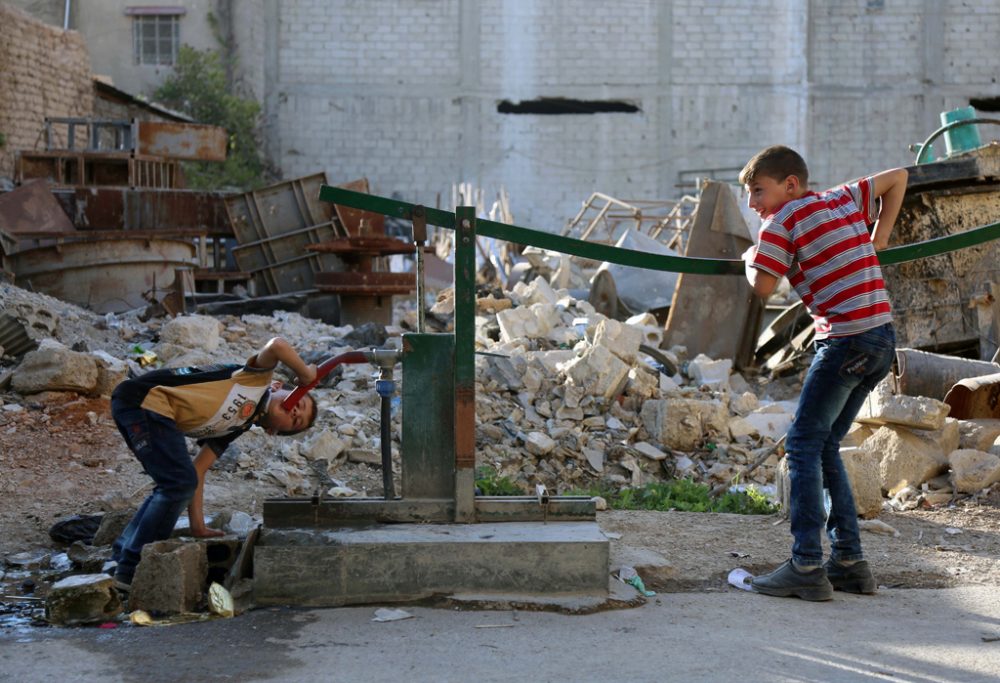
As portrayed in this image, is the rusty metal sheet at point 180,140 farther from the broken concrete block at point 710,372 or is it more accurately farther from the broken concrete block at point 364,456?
the broken concrete block at point 364,456

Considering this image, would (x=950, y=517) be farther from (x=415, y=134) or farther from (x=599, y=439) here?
(x=415, y=134)

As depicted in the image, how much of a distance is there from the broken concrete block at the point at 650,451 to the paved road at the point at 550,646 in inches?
162

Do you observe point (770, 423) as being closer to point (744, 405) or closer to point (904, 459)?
point (744, 405)

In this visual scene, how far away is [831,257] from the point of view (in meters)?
3.89

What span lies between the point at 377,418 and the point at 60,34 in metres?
15.1

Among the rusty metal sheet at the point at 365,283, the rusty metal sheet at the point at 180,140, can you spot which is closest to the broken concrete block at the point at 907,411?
the rusty metal sheet at the point at 365,283

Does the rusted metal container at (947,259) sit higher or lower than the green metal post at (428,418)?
higher

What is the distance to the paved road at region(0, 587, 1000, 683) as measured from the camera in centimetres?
323

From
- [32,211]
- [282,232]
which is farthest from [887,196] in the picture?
[282,232]

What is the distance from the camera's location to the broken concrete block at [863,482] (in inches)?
213

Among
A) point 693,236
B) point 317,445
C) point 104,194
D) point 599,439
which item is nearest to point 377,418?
point 317,445

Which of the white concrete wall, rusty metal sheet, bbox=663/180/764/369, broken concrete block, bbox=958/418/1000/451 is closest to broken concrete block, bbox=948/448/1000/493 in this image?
broken concrete block, bbox=958/418/1000/451

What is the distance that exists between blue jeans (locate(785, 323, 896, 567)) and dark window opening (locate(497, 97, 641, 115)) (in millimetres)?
24345

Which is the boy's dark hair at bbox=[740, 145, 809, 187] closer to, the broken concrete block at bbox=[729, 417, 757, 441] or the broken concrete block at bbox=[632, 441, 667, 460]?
the broken concrete block at bbox=[632, 441, 667, 460]
